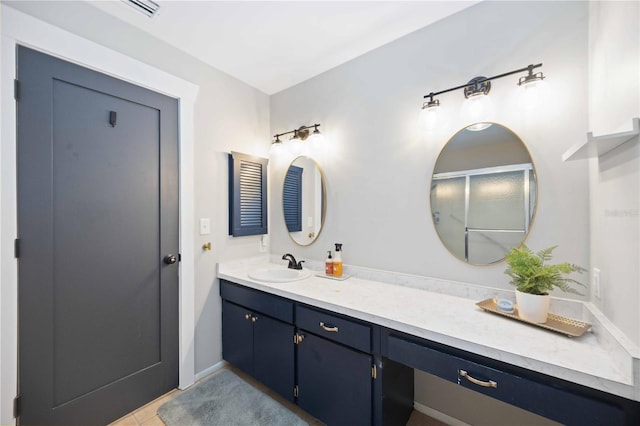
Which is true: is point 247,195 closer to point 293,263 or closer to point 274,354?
point 293,263

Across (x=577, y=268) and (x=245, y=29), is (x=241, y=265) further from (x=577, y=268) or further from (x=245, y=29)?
(x=577, y=268)

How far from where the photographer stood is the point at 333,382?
4.85 feet

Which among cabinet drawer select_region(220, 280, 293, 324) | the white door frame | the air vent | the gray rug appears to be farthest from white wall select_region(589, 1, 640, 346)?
the white door frame

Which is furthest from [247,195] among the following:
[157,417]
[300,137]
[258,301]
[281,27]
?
[157,417]

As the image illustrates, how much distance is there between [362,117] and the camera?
6.68 ft

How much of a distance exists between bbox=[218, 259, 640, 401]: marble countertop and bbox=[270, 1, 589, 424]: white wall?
0.93 feet

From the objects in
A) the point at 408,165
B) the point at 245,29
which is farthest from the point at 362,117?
the point at 245,29

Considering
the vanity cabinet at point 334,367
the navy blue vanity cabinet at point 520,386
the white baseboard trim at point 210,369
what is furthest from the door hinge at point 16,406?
the navy blue vanity cabinet at point 520,386

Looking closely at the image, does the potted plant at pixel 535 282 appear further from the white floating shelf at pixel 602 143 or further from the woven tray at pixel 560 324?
the white floating shelf at pixel 602 143

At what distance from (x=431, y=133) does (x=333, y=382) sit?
5.48 feet

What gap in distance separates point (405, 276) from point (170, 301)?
176cm

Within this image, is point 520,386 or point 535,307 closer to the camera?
point 520,386

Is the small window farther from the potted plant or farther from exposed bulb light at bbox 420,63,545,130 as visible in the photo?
the potted plant

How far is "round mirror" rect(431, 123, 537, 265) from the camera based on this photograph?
1.41m
